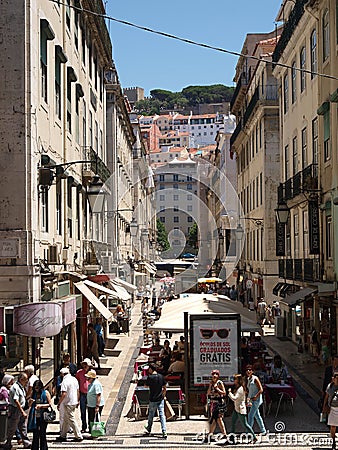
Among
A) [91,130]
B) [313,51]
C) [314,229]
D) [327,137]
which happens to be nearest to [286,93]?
[313,51]

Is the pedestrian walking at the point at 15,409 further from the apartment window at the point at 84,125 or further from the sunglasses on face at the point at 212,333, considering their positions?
the apartment window at the point at 84,125

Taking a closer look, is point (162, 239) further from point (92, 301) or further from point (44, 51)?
point (44, 51)

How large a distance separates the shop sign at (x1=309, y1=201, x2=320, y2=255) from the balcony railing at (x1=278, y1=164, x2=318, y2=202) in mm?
627

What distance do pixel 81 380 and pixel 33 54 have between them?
270 inches

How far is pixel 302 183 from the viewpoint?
26.3 meters

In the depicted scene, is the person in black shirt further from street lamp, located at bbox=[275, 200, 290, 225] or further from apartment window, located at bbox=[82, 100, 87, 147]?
apartment window, located at bbox=[82, 100, 87, 147]

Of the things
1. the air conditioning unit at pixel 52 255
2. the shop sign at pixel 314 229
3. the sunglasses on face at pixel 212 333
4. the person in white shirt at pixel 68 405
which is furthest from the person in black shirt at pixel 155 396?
the shop sign at pixel 314 229

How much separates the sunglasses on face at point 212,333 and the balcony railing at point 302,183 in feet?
34.7

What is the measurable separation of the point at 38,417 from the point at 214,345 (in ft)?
14.6

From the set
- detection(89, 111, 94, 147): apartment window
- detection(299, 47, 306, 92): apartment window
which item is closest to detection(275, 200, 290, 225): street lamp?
detection(299, 47, 306, 92): apartment window

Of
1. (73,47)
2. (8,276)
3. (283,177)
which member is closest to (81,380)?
(8,276)

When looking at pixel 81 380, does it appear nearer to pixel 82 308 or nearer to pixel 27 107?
pixel 27 107

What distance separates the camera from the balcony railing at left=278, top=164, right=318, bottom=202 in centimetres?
2508

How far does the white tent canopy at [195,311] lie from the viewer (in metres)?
17.5
